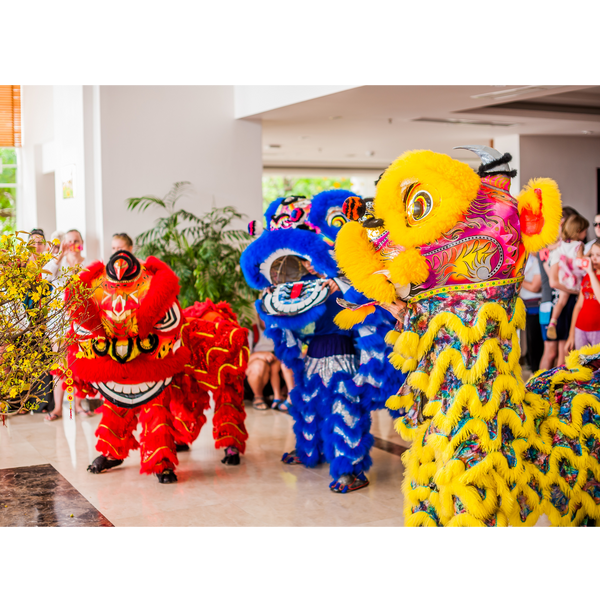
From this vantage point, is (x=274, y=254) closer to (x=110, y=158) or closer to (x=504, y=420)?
(x=504, y=420)

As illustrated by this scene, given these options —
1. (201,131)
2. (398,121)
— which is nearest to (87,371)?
(201,131)

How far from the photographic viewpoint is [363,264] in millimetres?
2029

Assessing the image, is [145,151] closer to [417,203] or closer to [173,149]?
[173,149]

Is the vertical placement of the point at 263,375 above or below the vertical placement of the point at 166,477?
above

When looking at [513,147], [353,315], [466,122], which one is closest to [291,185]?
[513,147]

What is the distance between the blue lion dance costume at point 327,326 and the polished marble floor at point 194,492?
27cm

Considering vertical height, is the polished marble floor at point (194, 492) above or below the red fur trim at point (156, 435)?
below

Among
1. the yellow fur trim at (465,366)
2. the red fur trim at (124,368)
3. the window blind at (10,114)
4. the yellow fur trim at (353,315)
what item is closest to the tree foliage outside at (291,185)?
the window blind at (10,114)

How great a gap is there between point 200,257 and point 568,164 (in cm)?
562

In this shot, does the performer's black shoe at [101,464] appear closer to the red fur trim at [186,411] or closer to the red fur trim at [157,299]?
the red fur trim at [186,411]

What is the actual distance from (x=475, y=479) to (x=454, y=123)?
7.26 meters

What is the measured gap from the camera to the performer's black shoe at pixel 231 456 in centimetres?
421

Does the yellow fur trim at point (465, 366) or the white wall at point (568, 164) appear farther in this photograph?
the white wall at point (568, 164)

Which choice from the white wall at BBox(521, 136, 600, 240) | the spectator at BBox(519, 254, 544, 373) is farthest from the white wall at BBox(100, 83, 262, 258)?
the white wall at BBox(521, 136, 600, 240)
